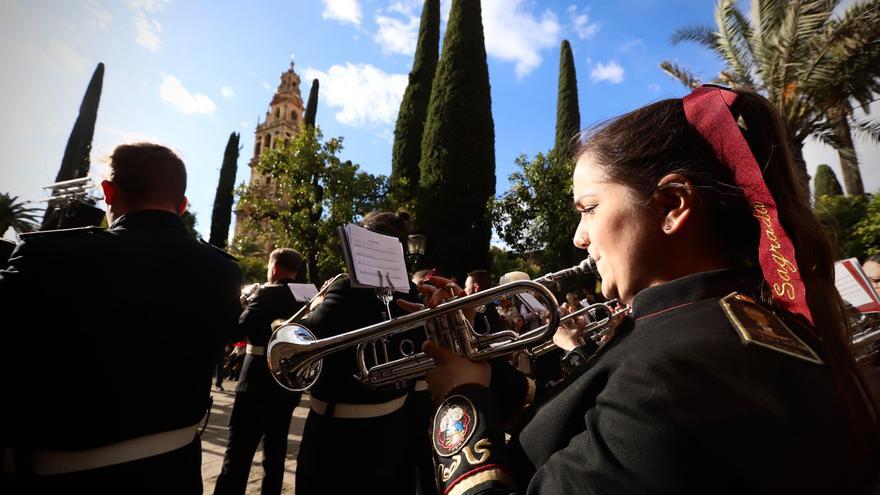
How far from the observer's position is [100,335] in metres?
1.75

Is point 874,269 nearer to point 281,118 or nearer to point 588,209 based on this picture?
point 588,209

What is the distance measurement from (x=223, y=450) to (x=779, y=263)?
602 cm

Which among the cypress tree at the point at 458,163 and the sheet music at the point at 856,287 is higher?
the cypress tree at the point at 458,163

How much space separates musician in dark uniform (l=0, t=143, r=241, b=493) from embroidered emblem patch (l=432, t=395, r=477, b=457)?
4.46 feet

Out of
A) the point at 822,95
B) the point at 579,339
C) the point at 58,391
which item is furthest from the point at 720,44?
the point at 58,391

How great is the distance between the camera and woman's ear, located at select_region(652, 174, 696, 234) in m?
1.10

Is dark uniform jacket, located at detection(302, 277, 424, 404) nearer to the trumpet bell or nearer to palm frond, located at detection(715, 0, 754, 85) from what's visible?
the trumpet bell

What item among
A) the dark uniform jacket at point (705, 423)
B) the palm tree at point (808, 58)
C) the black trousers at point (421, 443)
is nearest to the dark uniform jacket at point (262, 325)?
the black trousers at point (421, 443)

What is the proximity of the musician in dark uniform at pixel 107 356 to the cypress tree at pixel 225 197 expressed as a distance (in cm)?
3518

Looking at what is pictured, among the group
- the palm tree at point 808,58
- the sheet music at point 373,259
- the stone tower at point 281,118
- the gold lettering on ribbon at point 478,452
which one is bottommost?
the gold lettering on ribbon at point 478,452

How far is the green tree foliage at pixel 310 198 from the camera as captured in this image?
1789cm

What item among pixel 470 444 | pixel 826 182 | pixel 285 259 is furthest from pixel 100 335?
pixel 826 182

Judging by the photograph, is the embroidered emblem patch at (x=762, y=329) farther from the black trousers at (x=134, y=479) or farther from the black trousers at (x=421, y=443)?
the black trousers at (x=421, y=443)

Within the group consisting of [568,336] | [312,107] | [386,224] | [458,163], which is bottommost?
[568,336]
